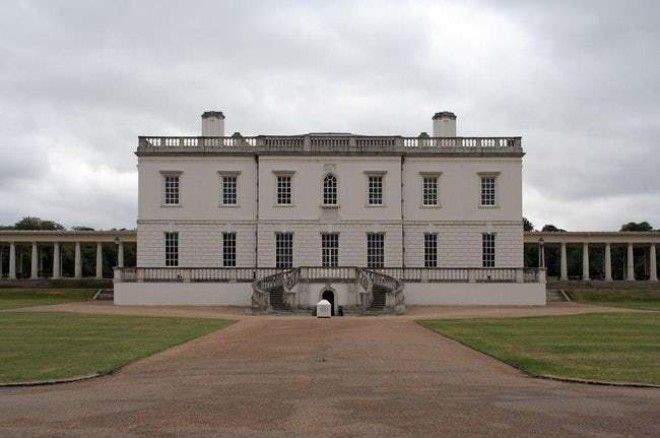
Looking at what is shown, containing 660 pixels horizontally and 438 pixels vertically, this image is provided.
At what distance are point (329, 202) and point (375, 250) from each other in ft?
13.1

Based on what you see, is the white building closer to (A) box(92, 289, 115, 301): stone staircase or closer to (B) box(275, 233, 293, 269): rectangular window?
(B) box(275, 233, 293, 269): rectangular window

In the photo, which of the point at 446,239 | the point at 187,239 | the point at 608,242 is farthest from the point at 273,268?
the point at 608,242

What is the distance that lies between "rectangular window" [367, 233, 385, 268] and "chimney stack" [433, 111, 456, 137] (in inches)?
308

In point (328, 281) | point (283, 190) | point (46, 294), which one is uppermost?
point (283, 190)

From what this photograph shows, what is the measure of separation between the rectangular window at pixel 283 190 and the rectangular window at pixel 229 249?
11.6 feet

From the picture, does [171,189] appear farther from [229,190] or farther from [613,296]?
[613,296]

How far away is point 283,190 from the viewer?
162 ft

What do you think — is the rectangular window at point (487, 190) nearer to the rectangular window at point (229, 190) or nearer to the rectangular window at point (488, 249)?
the rectangular window at point (488, 249)

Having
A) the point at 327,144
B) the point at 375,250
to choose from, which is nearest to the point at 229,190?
the point at 327,144

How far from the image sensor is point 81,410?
11.6 meters

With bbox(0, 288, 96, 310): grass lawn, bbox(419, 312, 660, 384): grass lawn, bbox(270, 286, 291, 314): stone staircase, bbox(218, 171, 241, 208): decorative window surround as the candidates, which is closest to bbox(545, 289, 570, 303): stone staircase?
bbox(270, 286, 291, 314): stone staircase

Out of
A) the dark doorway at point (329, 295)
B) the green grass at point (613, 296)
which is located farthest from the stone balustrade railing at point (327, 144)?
the green grass at point (613, 296)

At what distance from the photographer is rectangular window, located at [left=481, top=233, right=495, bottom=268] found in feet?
163

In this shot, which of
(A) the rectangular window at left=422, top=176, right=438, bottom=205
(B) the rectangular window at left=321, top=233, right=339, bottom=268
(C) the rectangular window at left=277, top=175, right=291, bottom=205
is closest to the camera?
(B) the rectangular window at left=321, top=233, right=339, bottom=268
